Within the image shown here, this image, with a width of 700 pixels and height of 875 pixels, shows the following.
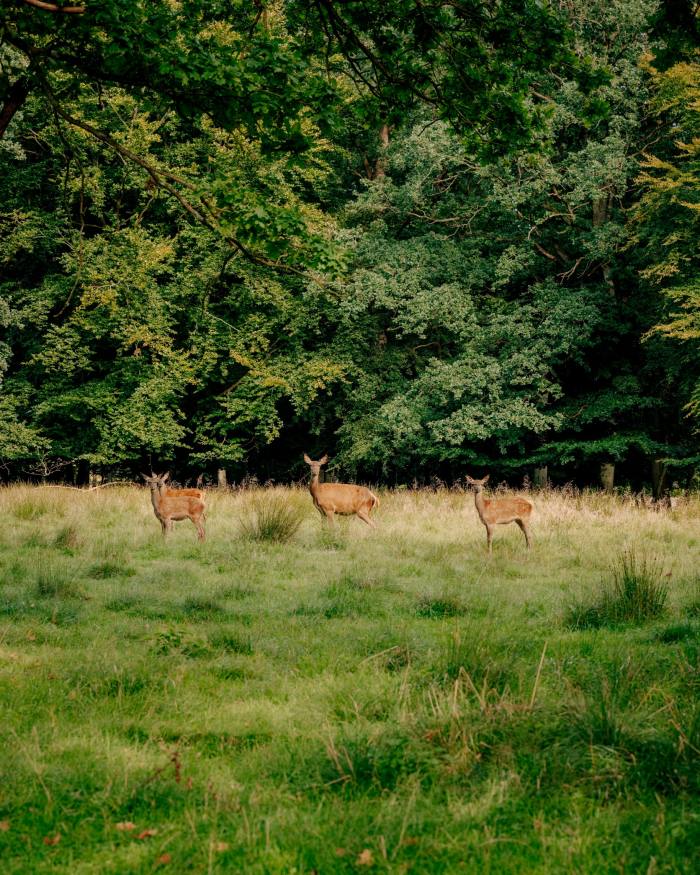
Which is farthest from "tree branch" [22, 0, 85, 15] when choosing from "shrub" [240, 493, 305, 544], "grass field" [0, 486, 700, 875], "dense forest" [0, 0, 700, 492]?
"dense forest" [0, 0, 700, 492]

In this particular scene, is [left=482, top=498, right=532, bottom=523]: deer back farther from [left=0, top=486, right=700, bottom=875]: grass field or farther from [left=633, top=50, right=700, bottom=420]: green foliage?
[left=633, top=50, right=700, bottom=420]: green foliage

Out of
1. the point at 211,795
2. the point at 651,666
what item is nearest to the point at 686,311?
the point at 651,666

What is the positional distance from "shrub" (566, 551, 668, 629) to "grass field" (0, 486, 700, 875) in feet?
0.07

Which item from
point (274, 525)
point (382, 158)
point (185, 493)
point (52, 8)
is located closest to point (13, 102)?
point (52, 8)

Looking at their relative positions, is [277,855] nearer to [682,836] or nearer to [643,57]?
[682,836]

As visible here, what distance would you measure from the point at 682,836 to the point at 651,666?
2.07 m

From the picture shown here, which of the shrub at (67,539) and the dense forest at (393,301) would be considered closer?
the shrub at (67,539)

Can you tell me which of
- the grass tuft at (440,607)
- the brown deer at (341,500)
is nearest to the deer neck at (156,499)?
the brown deer at (341,500)

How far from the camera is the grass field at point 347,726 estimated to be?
3002mm

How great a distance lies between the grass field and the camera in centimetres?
300

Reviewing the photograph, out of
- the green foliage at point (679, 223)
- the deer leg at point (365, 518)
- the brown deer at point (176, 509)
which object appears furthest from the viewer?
the green foliage at point (679, 223)

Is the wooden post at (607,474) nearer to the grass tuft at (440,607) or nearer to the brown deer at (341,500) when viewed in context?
the brown deer at (341,500)

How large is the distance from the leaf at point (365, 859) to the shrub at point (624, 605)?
4007 mm

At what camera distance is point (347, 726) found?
4.04 meters
